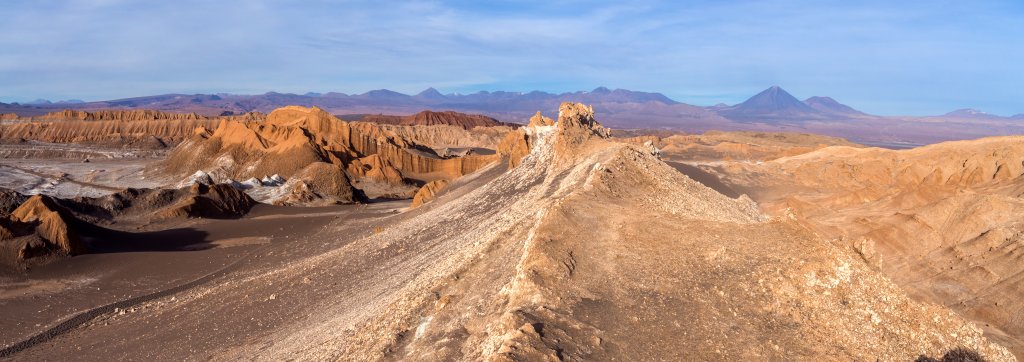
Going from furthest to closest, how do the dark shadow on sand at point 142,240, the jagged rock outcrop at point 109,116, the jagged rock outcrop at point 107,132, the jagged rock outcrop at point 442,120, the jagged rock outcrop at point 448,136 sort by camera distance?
the jagged rock outcrop at point 442,120 → the jagged rock outcrop at point 448,136 → the jagged rock outcrop at point 109,116 → the jagged rock outcrop at point 107,132 → the dark shadow on sand at point 142,240

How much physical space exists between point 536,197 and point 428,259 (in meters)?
3.55

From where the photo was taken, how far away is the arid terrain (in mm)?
8133

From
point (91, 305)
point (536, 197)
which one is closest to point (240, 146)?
point (91, 305)

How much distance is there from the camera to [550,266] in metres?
9.24

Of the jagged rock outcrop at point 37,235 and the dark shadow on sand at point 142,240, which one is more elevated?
the jagged rock outcrop at point 37,235

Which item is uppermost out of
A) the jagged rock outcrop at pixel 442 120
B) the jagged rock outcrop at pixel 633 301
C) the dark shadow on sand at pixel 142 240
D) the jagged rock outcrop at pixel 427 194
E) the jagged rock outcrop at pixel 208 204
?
the jagged rock outcrop at pixel 442 120

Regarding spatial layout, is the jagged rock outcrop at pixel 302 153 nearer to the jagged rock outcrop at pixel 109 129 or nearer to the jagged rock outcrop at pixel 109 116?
the jagged rock outcrop at pixel 109 129

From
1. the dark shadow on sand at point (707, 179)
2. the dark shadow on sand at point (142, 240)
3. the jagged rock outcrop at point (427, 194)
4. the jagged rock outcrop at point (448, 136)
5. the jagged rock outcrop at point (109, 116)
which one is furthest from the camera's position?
the jagged rock outcrop at point (448, 136)

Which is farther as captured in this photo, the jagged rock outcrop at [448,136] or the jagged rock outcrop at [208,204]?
the jagged rock outcrop at [448,136]

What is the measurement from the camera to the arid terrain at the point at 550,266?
8133 mm

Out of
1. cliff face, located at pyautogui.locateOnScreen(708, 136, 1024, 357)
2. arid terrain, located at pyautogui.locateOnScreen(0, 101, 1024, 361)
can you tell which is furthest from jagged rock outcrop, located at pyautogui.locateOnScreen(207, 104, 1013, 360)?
cliff face, located at pyautogui.locateOnScreen(708, 136, 1024, 357)

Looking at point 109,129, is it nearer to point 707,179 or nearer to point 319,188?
point 319,188

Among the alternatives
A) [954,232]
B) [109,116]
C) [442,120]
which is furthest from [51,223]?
[442,120]

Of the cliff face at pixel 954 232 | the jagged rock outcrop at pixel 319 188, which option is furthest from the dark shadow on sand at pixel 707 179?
the jagged rock outcrop at pixel 319 188
